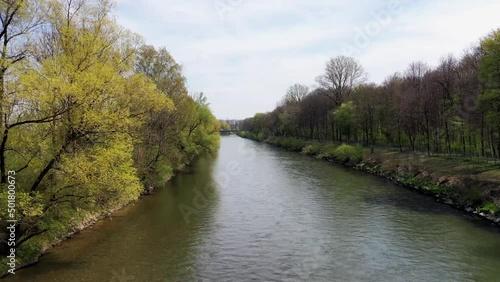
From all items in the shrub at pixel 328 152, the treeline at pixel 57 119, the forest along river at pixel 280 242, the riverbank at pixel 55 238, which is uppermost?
the treeline at pixel 57 119

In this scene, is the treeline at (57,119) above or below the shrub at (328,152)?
above

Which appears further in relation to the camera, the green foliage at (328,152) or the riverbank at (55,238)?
the green foliage at (328,152)

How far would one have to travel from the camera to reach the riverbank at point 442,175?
79.8ft

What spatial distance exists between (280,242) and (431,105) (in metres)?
32.1

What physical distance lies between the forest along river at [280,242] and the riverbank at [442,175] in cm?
114

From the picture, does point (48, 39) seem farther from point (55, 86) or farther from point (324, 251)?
point (324, 251)

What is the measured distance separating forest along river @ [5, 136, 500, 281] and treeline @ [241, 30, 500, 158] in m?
10.3

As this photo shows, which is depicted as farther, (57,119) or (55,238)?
(55,238)

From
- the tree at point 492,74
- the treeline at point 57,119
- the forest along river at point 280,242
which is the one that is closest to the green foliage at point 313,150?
the forest along river at point 280,242

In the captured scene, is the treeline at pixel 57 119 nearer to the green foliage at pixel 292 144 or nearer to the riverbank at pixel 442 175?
the riverbank at pixel 442 175

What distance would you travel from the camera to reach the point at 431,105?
42.7 meters

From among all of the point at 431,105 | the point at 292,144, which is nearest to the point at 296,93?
the point at 292,144

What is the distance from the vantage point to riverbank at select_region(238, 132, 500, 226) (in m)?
24.3

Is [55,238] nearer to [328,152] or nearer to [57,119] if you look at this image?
[57,119]
